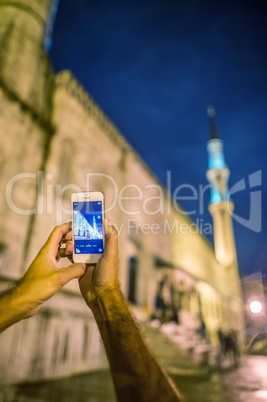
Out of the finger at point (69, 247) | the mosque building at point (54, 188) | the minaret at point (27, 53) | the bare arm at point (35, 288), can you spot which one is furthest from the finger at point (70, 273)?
the minaret at point (27, 53)

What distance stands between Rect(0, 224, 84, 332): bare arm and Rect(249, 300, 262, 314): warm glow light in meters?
5.15

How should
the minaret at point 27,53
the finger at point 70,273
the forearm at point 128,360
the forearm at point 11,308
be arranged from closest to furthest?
the forearm at point 128,360
the forearm at point 11,308
the finger at point 70,273
the minaret at point 27,53

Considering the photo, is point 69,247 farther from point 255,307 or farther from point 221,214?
point 221,214

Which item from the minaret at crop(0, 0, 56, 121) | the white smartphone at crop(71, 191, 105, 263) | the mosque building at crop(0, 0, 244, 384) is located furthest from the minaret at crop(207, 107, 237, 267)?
the white smartphone at crop(71, 191, 105, 263)

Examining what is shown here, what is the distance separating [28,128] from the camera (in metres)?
10.1

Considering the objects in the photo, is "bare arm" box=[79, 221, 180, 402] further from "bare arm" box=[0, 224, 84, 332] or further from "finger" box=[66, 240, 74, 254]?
"finger" box=[66, 240, 74, 254]

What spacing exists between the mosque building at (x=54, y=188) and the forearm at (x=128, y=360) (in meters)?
5.68

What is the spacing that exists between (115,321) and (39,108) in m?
11.4

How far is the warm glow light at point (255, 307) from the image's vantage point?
5379 mm

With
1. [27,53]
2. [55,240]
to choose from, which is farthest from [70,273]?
[27,53]

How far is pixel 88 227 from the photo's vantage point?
2002 millimetres

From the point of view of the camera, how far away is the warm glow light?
17.6ft

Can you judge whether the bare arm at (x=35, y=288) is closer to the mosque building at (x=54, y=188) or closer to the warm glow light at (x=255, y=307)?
the warm glow light at (x=255, y=307)

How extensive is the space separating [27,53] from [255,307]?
13389 millimetres
